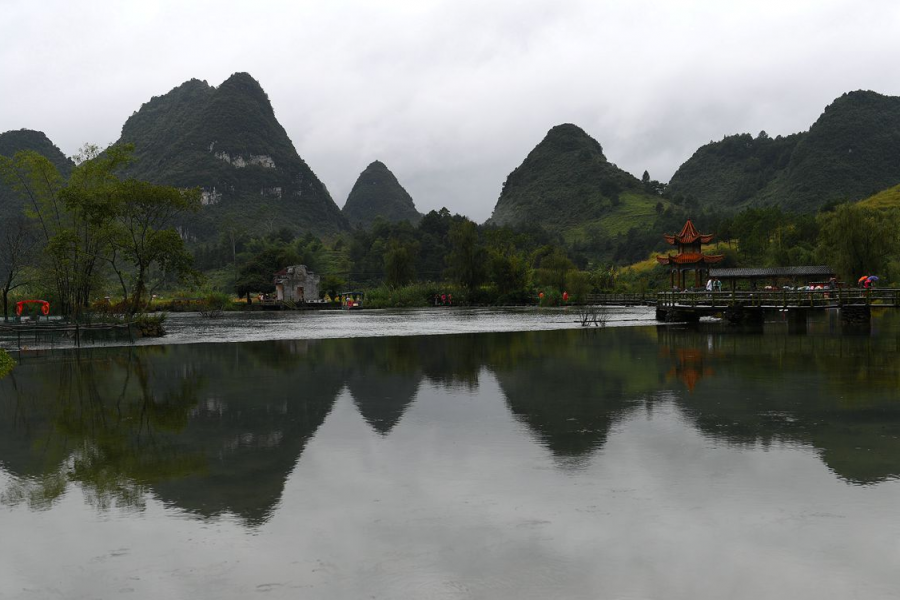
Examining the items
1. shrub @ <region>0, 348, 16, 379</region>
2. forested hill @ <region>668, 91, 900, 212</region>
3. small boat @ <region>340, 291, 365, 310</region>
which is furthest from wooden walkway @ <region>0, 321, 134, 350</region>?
forested hill @ <region>668, 91, 900, 212</region>

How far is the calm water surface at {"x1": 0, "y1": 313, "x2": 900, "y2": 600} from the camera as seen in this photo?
561 cm

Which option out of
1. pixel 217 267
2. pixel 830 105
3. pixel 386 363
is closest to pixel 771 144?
pixel 830 105

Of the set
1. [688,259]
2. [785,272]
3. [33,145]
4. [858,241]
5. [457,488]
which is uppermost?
[33,145]

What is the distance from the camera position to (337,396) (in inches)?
585

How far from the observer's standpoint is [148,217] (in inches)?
1566

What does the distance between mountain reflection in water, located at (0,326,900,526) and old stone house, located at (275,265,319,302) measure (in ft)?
222

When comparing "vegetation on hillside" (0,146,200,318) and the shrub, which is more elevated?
"vegetation on hillside" (0,146,200,318)

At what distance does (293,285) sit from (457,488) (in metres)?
88.2

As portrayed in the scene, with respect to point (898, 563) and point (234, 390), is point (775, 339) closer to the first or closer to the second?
point (234, 390)

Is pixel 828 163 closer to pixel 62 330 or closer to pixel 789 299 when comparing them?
pixel 789 299

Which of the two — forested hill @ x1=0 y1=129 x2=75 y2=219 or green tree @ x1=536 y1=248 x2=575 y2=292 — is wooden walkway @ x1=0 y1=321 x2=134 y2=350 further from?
forested hill @ x1=0 y1=129 x2=75 y2=219

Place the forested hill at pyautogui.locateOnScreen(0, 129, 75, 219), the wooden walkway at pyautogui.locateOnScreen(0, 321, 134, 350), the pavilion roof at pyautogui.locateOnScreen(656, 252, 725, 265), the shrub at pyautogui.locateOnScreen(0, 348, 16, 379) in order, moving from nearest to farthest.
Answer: the shrub at pyautogui.locateOnScreen(0, 348, 16, 379) → the wooden walkway at pyautogui.locateOnScreen(0, 321, 134, 350) → the pavilion roof at pyautogui.locateOnScreen(656, 252, 725, 265) → the forested hill at pyautogui.locateOnScreen(0, 129, 75, 219)

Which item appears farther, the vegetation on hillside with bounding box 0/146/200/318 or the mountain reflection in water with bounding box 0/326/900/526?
the vegetation on hillside with bounding box 0/146/200/318

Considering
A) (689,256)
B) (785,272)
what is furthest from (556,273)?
(785,272)
